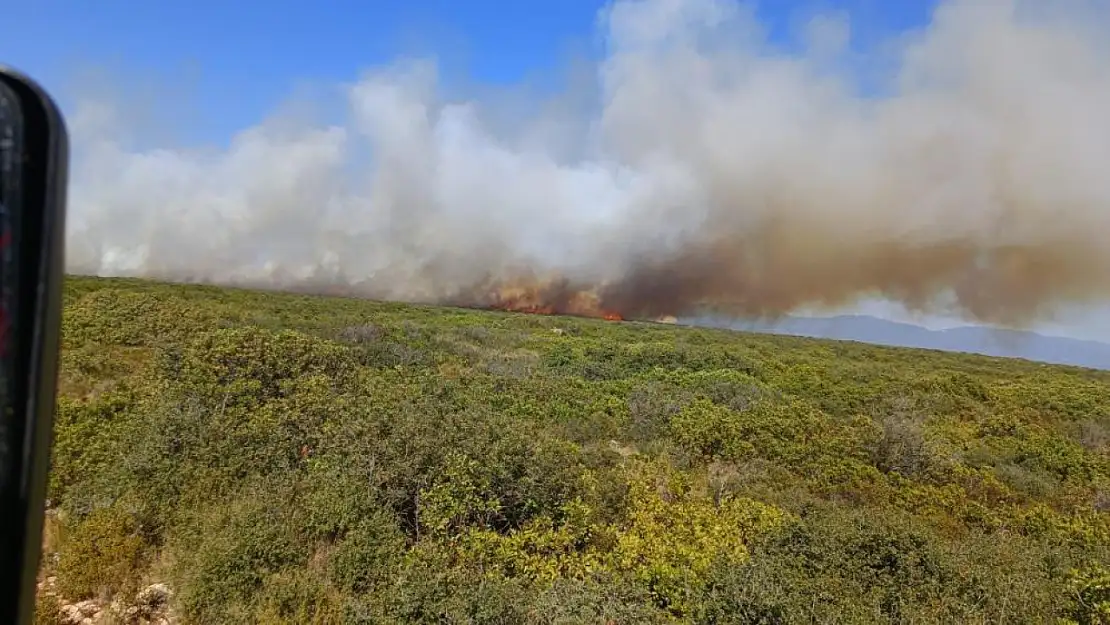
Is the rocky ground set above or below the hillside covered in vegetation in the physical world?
below

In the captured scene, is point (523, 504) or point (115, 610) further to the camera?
point (523, 504)

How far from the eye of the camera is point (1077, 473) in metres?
21.2

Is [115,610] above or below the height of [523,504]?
below

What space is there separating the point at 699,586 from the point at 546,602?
2.60 metres

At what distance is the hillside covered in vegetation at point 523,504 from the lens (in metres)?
10.1

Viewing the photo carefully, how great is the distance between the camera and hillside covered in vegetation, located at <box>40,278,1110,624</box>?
1011cm

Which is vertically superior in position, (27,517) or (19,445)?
(19,445)

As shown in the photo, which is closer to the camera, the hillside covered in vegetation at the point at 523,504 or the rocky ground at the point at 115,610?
the rocky ground at the point at 115,610

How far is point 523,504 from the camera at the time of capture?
45.3 feet

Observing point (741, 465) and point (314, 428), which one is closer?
point (314, 428)

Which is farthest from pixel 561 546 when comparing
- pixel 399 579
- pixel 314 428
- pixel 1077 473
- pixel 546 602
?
pixel 1077 473

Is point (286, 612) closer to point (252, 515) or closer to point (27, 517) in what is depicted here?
point (252, 515)

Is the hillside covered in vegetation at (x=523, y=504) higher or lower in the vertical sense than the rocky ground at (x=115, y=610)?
higher

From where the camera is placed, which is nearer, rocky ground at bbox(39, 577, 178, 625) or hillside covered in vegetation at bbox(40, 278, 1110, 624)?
rocky ground at bbox(39, 577, 178, 625)
